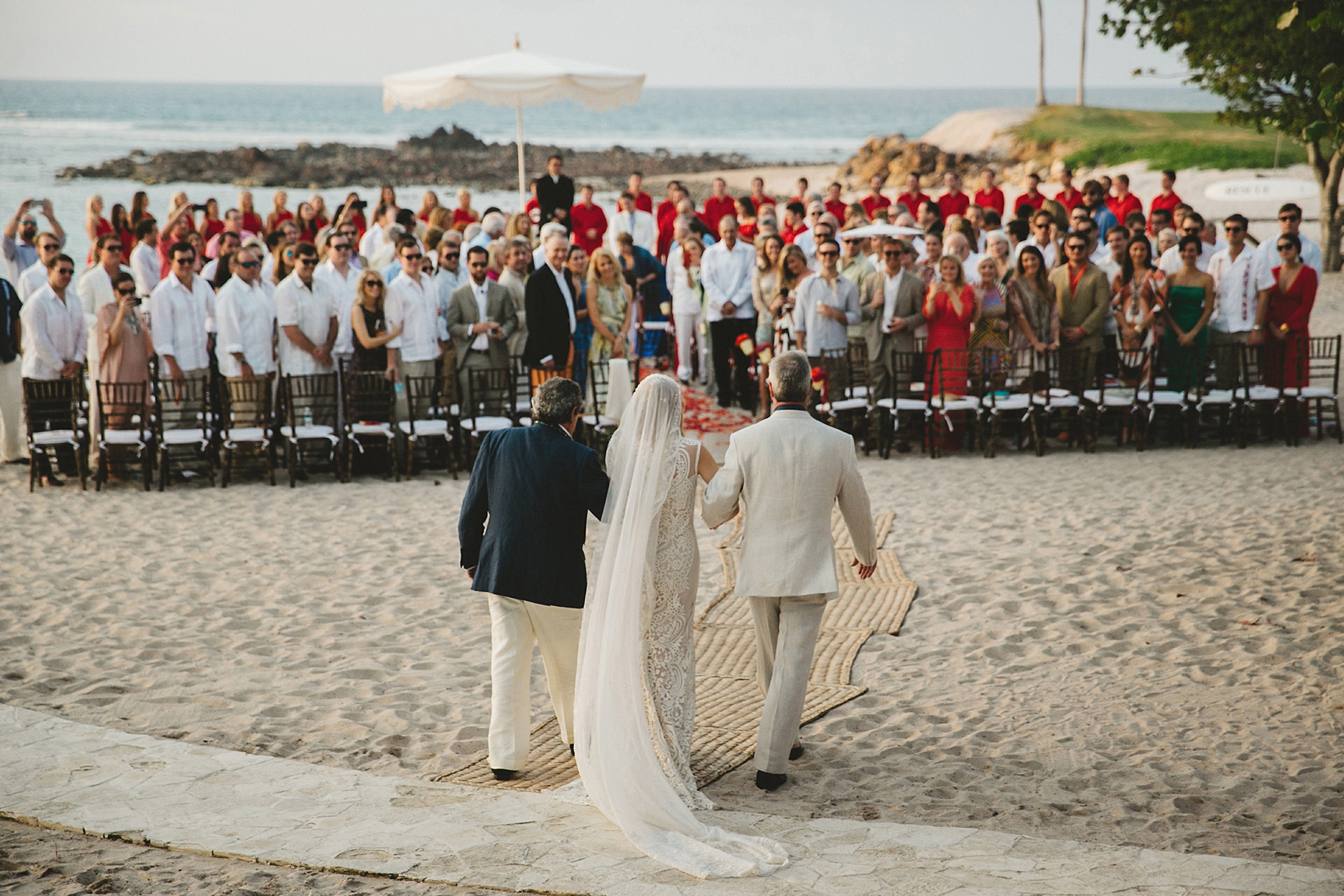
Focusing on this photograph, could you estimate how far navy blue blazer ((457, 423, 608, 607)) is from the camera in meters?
5.21

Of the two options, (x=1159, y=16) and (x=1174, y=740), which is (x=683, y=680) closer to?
(x=1174, y=740)

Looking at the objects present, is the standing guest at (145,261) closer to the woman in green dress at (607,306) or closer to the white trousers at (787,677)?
the woman in green dress at (607,306)

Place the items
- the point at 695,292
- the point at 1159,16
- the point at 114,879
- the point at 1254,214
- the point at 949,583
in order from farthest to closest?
the point at 1254,214, the point at 1159,16, the point at 695,292, the point at 949,583, the point at 114,879

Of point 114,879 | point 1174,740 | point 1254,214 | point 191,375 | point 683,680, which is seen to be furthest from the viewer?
point 1254,214

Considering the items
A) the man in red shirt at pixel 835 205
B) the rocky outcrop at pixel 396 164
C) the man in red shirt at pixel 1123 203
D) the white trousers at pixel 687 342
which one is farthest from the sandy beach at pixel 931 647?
the rocky outcrop at pixel 396 164

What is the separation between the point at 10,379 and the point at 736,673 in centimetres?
839

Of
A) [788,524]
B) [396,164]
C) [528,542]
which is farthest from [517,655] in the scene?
[396,164]

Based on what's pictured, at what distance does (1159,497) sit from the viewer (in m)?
→ 10.2

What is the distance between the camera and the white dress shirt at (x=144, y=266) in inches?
531

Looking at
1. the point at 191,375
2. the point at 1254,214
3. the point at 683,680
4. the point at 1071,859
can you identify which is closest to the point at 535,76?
the point at 191,375

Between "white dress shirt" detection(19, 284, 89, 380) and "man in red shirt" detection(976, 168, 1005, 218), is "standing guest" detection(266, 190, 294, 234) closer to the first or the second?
"white dress shirt" detection(19, 284, 89, 380)

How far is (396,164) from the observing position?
70250 millimetres

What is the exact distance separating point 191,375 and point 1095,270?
861 centimetres

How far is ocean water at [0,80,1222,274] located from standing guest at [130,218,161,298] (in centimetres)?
2115
